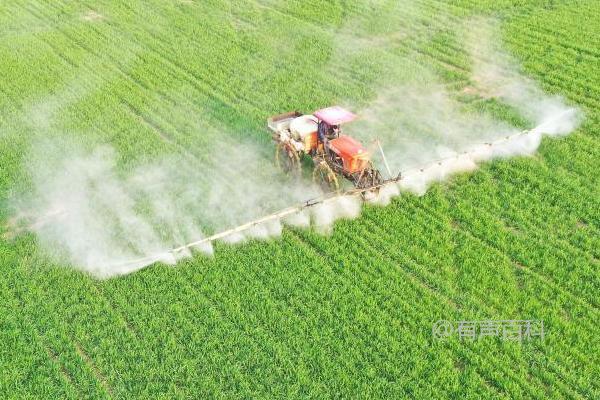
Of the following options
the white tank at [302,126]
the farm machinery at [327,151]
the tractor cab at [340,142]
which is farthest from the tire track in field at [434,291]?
the white tank at [302,126]

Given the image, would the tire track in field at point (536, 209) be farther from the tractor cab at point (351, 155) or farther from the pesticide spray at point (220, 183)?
the tractor cab at point (351, 155)

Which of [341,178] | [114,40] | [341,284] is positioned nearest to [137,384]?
[341,284]

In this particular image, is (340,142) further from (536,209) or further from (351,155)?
(536,209)

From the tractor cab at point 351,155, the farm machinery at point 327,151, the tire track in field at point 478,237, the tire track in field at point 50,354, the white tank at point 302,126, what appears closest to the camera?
the tire track in field at point 50,354

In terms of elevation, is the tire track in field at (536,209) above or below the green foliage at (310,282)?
above

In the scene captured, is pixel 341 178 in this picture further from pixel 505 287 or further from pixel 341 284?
pixel 505 287

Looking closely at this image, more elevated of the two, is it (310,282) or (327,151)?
(327,151)

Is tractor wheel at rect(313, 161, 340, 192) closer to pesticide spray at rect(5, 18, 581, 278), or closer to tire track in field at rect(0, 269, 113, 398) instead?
pesticide spray at rect(5, 18, 581, 278)

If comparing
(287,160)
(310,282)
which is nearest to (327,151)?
(287,160)
